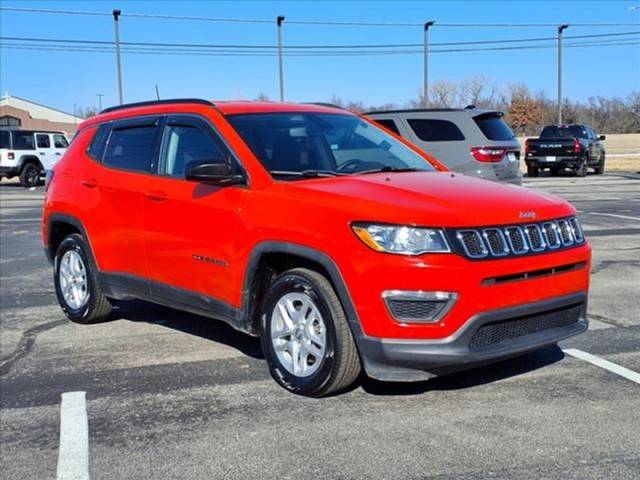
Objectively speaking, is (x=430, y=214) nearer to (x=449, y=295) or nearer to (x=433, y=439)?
(x=449, y=295)

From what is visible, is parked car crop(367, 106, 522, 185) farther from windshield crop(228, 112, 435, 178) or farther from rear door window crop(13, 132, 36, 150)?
rear door window crop(13, 132, 36, 150)

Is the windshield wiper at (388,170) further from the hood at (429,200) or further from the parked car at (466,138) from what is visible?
the parked car at (466,138)

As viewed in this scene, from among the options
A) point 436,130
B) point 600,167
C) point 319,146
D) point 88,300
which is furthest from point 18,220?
point 600,167

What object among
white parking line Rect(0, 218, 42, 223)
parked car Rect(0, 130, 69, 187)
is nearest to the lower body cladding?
white parking line Rect(0, 218, 42, 223)

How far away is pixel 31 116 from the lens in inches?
3484

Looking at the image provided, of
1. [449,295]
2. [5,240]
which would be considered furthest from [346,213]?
[5,240]

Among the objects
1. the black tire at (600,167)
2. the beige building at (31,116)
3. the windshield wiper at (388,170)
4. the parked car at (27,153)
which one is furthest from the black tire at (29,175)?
the beige building at (31,116)

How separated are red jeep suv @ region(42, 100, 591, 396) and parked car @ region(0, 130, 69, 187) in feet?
78.8

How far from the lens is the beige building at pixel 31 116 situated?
82.8 meters

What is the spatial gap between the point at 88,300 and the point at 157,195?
1.59 metres

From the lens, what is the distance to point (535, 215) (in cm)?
430

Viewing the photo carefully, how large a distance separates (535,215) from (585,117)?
323 feet

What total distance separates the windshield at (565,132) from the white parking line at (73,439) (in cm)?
2643

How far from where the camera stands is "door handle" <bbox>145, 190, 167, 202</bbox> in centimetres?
533
